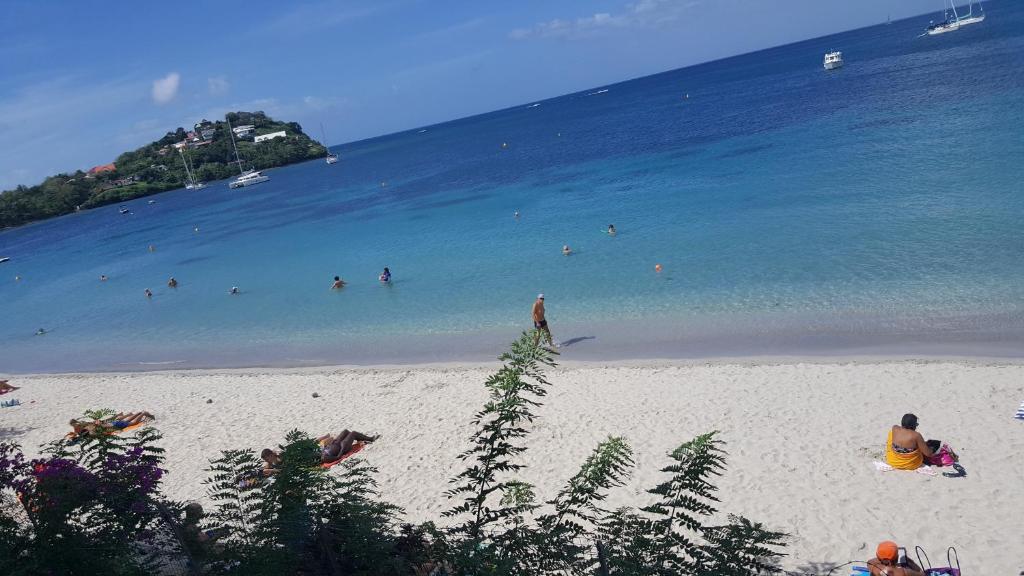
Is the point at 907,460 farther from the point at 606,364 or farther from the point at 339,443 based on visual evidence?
the point at 339,443

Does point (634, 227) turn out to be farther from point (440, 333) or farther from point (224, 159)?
point (224, 159)

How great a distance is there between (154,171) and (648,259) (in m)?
134

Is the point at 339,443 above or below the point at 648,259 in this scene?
below

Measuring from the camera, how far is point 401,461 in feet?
40.7

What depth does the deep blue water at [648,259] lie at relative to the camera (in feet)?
57.3

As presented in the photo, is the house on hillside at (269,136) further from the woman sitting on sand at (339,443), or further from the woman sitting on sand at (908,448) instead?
the woman sitting on sand at (908,448)

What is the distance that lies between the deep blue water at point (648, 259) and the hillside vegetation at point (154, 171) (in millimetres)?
66414

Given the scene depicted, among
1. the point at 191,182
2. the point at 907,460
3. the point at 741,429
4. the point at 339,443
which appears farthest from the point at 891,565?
the point at 191,182

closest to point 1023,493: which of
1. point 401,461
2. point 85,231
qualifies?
point 401,461

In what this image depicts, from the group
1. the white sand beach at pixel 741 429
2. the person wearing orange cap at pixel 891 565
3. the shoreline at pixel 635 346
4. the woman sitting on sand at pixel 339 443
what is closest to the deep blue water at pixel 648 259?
the shoreline at pixel 635 346

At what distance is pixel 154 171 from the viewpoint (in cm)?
13250

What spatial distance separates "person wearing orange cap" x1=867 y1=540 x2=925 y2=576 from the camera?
6.70 m

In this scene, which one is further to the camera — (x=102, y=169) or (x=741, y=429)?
(x=102, y=169)

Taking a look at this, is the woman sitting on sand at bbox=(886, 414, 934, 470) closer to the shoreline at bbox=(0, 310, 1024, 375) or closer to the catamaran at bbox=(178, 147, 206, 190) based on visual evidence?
the shoreline at bbox=(0, 310, 1024, 375)
